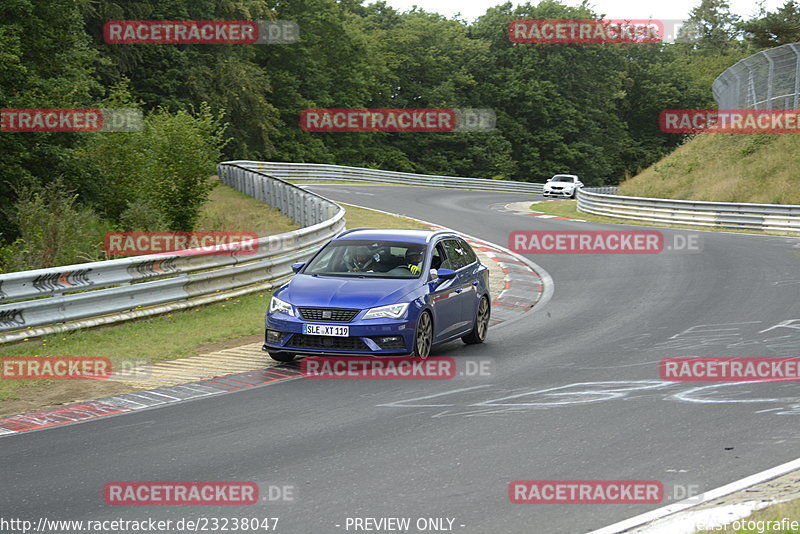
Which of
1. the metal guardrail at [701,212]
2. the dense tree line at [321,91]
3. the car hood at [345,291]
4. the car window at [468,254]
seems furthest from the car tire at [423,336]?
the metal guardrail at [701,212]

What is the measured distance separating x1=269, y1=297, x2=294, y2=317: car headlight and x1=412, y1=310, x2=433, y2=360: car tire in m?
1.45

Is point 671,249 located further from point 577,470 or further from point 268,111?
point 268,111

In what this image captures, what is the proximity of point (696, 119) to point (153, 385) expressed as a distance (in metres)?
94.9

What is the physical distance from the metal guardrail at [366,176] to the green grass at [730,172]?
20629 millimetres

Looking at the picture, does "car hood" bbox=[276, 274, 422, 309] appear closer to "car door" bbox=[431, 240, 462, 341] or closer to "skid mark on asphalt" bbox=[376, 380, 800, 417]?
"car door" bbox=[431, 240, 462, 341]

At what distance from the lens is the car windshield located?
1184 centimetres

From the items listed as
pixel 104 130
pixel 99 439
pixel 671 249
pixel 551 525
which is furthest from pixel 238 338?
pixel 104 130

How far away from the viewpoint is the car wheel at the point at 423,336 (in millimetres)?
11109

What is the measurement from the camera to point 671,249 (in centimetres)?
2458

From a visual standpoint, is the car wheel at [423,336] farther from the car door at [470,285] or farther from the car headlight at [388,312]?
the car door at [470,285]

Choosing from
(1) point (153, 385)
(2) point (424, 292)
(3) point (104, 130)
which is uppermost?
(3) point (104, 130)

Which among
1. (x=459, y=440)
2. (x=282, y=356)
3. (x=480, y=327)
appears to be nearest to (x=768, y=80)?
(x=480, y=327)

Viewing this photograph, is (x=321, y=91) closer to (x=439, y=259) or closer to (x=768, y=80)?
(x=768, y=80)

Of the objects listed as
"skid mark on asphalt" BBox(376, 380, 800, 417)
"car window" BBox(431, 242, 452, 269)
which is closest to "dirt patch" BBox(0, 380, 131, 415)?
"skid mark on asphalt" BBox(376, 380, 800, 417)
